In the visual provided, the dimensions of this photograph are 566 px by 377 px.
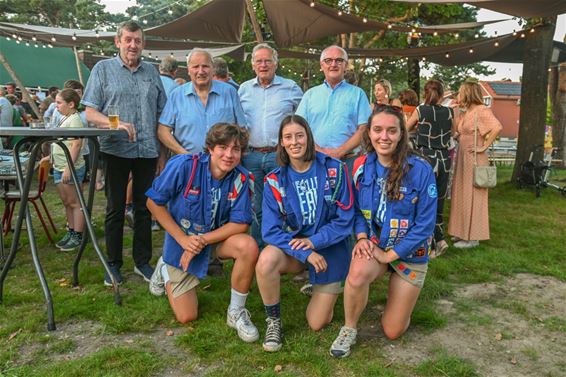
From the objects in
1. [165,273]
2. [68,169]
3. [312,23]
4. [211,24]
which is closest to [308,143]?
[165,273]

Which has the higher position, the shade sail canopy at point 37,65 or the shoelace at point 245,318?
the shade sail canopy at point 37,65

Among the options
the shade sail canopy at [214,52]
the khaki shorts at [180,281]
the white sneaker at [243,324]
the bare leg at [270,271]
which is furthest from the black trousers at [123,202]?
the shade sail canopy at [214,52]

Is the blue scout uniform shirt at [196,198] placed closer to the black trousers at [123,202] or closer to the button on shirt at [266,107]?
the black trousers at [123,202]

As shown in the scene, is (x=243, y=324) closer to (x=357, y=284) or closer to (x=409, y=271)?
(x=357, y=284)

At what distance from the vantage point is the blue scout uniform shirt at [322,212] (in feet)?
9.13

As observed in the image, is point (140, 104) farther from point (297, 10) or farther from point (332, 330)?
point (297, 10)

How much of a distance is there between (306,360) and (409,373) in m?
0.54

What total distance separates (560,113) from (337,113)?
9772 millimetres

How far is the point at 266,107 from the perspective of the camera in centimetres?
372

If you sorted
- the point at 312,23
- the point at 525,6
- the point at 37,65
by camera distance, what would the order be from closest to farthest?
the point at 525,6
the point at 312,23
the point at 37,65

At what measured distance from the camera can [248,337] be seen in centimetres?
270

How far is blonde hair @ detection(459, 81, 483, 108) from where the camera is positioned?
471cm

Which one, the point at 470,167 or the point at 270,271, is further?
the point at 470,167

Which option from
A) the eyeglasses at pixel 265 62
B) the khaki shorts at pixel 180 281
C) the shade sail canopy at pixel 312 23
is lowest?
the khaki shorts at pixel 180 281
